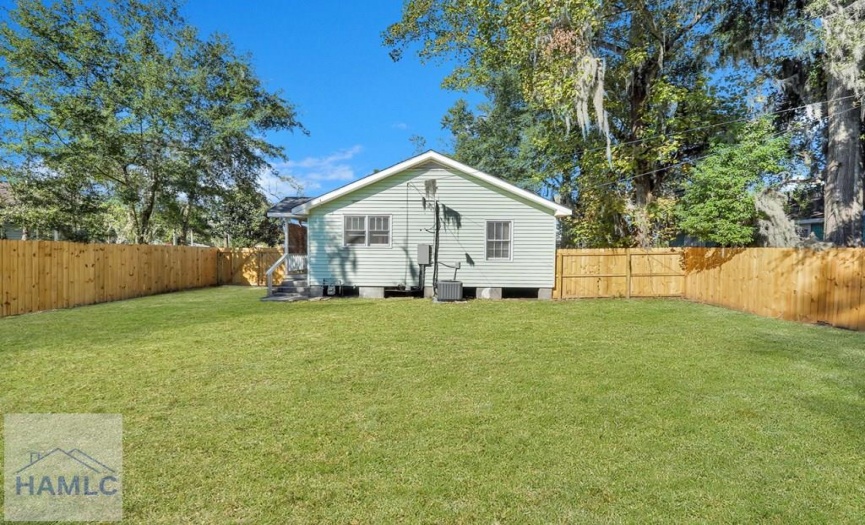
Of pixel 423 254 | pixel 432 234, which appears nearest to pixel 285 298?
pixel 423 254

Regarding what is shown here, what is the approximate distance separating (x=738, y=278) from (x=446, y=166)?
25.6 feet

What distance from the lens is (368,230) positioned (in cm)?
1170

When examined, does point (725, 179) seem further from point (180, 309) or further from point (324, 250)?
point (180, 309)

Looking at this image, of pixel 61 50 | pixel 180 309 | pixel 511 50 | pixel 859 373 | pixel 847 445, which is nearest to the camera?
pixel 847 445

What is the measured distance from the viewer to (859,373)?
4.61 m

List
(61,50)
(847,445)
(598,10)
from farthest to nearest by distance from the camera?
(61,50) → (598,10) → (847,445)

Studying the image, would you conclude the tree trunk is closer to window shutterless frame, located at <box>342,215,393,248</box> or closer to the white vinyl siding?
the white vinyl siding

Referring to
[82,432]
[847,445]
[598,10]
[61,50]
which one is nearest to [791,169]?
[598,10]

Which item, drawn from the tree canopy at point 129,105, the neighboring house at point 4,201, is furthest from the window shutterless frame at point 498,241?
the neighboring house at point 4,201

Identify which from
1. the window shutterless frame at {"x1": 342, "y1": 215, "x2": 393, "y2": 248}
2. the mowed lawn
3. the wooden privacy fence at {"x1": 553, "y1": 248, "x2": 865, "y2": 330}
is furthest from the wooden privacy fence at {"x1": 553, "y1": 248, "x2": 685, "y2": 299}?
the window shutterless frame at {"x1": 342, "y1": 215, "x2": 393, "y2": 248}

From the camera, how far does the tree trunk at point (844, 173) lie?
10.7 m

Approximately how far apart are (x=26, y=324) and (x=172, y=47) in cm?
1466

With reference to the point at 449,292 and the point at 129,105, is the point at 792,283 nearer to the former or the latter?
the point at 449,292

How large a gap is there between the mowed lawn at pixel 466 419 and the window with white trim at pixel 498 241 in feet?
16.6
